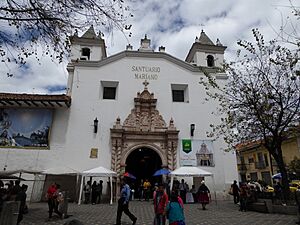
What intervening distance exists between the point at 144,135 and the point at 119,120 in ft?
6.33

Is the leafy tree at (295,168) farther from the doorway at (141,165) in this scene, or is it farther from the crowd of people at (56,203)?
the crowd of people at (56,203)

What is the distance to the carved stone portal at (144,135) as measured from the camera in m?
16.0

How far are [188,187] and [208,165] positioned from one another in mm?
2068

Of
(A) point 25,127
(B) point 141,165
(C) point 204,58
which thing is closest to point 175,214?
(A) point 25,127

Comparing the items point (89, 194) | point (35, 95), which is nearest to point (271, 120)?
point (89, 194)

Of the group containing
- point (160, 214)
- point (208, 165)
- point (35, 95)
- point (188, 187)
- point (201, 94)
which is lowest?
point (160, 214)

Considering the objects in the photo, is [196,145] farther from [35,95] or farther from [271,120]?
[35,95]

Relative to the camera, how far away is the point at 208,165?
Result: 54.4ft

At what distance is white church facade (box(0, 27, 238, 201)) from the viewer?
1559cm

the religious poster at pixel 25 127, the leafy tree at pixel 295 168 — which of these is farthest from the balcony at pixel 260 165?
the religious poster at pixel 25 127

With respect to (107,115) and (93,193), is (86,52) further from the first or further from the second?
(93,193)

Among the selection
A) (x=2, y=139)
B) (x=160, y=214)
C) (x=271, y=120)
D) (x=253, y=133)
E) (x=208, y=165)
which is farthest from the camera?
(x=208, y=165)

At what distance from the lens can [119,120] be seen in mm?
16625

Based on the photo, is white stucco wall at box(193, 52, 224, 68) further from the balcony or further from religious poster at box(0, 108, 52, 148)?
the balcony
